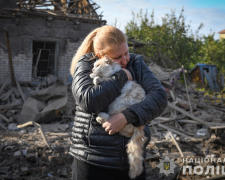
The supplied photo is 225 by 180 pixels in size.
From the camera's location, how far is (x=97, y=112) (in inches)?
Answer: 61.9

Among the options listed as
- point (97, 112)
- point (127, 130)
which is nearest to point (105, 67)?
point (97, 112)

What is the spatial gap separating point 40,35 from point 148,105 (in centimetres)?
907

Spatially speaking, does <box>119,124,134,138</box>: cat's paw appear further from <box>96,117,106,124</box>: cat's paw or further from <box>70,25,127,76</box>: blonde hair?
<box>70,25,127,76</box>: blonde hair

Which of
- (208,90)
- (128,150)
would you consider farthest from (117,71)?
(208,90)

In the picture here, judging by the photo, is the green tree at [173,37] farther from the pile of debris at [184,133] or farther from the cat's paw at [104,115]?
the cat's paw at [104,115]

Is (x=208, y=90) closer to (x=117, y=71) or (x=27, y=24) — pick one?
(x=27, y=24)

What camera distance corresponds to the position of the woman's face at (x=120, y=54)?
1742 mm

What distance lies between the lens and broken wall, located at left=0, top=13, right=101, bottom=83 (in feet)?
29.9

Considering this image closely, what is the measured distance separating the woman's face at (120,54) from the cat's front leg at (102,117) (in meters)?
0.48

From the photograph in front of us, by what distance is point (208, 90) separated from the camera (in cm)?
1662

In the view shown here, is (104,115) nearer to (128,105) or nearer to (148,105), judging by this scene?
(128,105)

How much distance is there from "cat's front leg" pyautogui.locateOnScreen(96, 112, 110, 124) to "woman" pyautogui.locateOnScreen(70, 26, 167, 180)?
3 cm

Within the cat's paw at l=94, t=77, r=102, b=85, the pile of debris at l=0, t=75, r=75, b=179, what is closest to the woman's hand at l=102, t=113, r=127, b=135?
the cat's paw at l=94, t=77, r=102, b=85

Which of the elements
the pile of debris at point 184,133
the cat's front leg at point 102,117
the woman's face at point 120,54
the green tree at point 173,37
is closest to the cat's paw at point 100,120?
the cat's front leg at point 102,117
